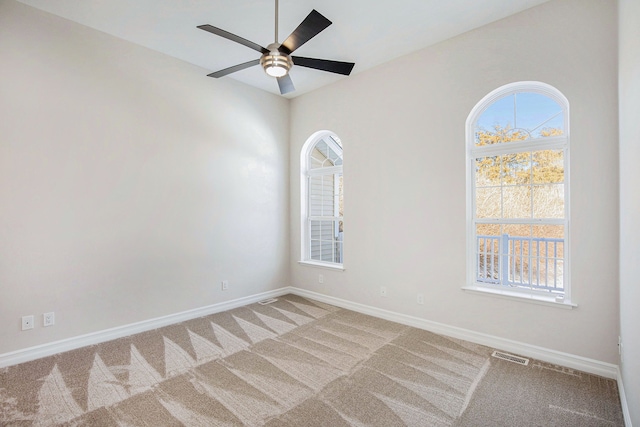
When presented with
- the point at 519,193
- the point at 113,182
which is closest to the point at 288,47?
the point at 113,182

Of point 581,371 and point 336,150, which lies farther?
point 336,150

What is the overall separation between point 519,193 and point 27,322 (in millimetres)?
4845

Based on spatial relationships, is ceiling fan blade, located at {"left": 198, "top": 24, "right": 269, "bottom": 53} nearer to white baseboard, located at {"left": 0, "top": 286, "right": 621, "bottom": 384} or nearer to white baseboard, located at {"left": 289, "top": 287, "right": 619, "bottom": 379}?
white baseboard, located at {"left": 0, "top": 286, "right": 621, "bottom": 384}

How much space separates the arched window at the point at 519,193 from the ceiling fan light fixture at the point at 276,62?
2.02 metres

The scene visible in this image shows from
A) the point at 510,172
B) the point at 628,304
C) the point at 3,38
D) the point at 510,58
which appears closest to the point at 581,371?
the point at 628,304

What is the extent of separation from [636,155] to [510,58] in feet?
5.97

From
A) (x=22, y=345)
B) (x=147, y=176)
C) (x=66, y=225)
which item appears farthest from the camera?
(x=147, y=176)

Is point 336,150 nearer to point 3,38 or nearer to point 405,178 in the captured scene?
point 405,178

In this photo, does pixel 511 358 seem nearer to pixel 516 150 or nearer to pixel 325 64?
pixel 516 150

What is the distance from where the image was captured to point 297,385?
2.46m

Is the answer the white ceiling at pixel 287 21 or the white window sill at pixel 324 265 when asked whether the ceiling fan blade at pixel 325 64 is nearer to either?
the white ceiling at pixel 287 21

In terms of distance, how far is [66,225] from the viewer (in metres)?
3.03

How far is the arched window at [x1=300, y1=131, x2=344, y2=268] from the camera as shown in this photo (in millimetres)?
4816

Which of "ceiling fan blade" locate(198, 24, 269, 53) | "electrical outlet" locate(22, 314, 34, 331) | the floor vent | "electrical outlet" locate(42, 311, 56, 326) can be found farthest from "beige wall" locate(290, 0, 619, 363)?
"electrical outlet" locate(22, 314, 34, 331)
